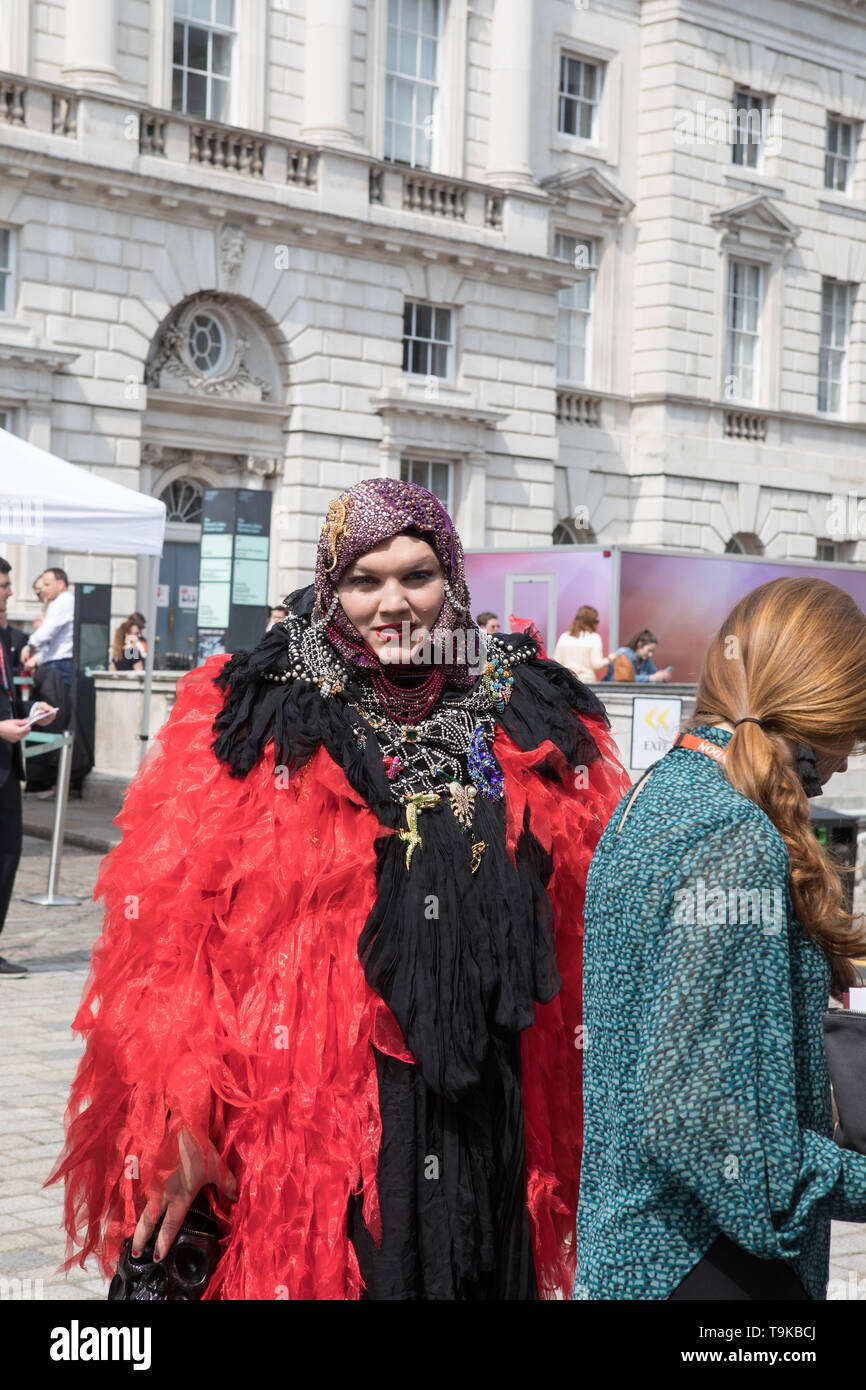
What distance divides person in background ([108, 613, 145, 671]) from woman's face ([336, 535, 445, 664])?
1578 cm

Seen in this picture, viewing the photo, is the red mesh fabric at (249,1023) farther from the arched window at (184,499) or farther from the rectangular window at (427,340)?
the rectangular window at (427,340)

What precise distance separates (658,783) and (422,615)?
1.07m

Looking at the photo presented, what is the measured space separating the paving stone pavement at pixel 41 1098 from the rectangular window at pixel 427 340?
15553 millimetres

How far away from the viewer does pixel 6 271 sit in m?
20.6

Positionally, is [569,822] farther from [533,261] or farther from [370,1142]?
[533,261]

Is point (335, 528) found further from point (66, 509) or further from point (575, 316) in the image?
point (575, 316)

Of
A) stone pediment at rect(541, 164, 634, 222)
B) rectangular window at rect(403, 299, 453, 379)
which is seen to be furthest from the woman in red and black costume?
stone pediment at rect(541, 164, 634, 222)

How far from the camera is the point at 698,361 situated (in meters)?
29.1

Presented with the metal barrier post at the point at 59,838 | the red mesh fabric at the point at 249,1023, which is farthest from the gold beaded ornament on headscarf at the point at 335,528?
the metal barrier post at the point at 59,838

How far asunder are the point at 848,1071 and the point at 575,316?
2738 centimetres

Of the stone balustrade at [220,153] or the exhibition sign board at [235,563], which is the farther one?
the stone balustrade at [220,153]

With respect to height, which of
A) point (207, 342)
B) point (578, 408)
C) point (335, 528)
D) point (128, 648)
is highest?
point (207, 342)

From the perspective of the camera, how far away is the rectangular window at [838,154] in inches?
1242

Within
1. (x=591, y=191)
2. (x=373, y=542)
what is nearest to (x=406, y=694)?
(x=373, y=542)
